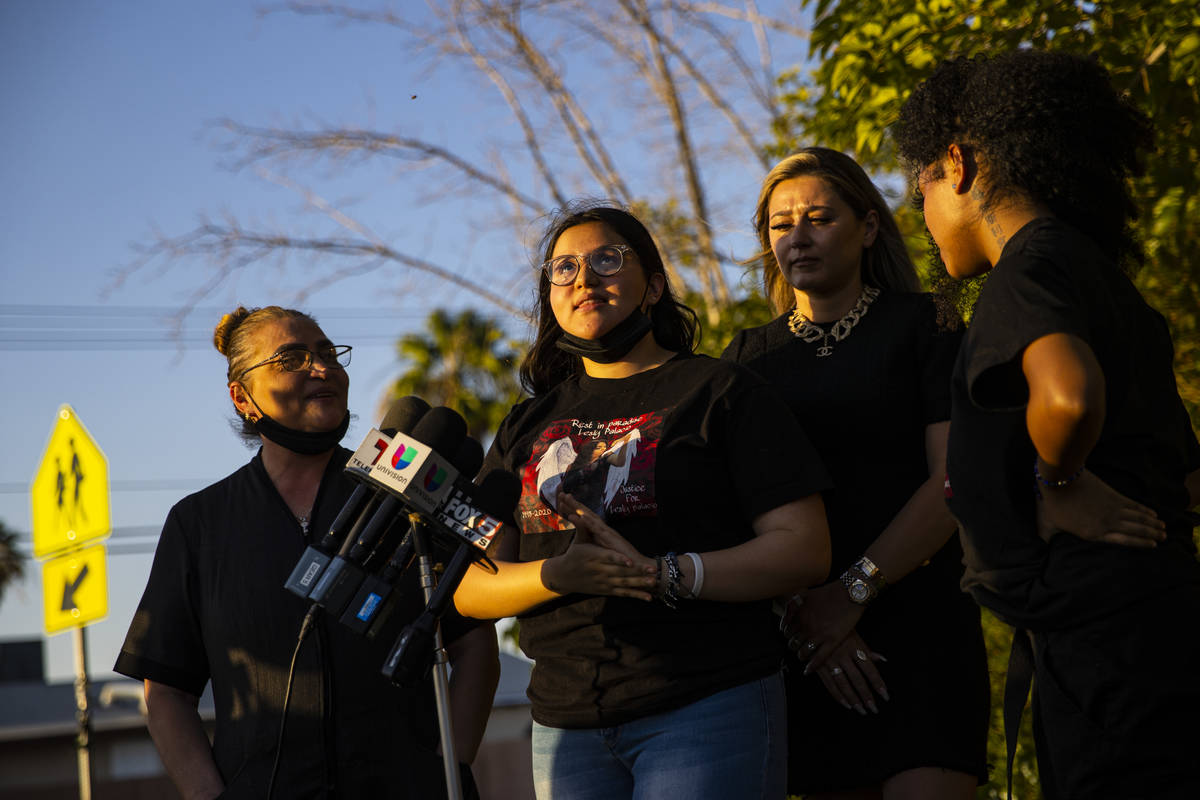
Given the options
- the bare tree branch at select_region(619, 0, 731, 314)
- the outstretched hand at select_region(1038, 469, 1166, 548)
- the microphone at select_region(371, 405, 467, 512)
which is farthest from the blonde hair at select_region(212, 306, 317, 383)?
the bare tree branch at select_region(619, 0, 731, 314)

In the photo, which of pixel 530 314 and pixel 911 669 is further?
pixel 530 314

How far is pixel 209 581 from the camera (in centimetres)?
368

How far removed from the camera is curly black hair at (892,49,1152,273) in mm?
2555

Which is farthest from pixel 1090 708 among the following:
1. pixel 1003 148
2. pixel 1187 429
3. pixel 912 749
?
pixel 1003 148

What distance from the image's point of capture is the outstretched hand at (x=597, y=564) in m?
2.84

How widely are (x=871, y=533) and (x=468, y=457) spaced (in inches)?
47.8

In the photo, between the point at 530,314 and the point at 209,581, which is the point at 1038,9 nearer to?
the point at 530,314

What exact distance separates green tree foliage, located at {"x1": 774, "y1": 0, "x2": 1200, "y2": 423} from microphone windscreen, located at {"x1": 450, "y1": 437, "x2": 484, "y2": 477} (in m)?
3.18

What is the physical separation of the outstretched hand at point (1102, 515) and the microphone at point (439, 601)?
3.80 ft

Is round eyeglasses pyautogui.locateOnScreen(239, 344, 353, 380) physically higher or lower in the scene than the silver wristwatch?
higher

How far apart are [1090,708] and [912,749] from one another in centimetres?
94

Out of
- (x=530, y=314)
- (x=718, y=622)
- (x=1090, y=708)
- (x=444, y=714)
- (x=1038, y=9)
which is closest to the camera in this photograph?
(x=1090, y=708)

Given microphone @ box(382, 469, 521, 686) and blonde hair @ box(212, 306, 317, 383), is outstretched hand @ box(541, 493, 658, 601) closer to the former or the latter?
microphone @ box(382, 469, 521, 686)

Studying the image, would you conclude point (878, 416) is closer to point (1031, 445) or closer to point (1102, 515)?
point (1031, 445)
